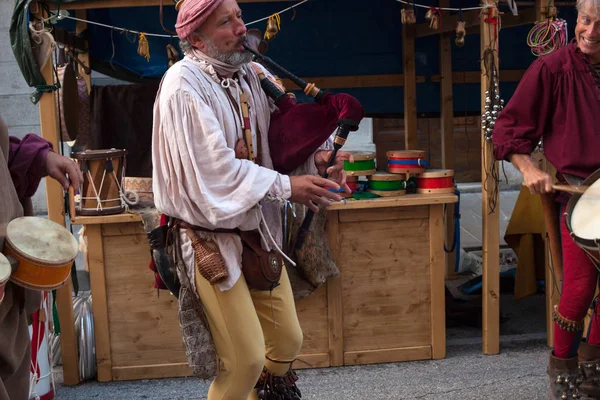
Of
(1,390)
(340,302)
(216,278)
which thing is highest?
(216,278)

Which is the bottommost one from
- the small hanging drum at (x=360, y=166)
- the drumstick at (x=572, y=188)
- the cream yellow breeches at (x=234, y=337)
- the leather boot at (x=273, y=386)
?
the leather boot at (x=273, y=386)

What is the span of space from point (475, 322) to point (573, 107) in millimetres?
2294

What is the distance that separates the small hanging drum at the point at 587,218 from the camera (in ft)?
10.8

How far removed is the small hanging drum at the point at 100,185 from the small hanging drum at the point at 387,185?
148 centimetres

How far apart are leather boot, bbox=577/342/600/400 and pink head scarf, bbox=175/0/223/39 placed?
95.1 inches

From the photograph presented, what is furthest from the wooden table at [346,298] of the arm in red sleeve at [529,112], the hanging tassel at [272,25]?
the hanging tassel at [272,25]

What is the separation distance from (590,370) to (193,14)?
2.50 metres

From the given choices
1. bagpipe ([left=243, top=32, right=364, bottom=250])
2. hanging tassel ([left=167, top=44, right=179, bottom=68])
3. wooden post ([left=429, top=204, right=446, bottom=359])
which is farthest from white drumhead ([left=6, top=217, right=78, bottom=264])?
hanging tassel ([left=167, top=44, right=179, bottom=68])

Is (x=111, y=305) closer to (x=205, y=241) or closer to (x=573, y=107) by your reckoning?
(x=205, y=241)

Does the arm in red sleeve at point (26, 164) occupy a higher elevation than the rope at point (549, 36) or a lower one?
lower

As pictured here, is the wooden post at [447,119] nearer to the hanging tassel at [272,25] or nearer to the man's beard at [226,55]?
the hanging tassel at [272,25]

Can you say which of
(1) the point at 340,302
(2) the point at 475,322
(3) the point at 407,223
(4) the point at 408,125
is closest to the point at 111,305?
(1) the point at 340,302

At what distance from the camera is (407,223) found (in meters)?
4.79

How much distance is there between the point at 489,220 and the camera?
4754mm
